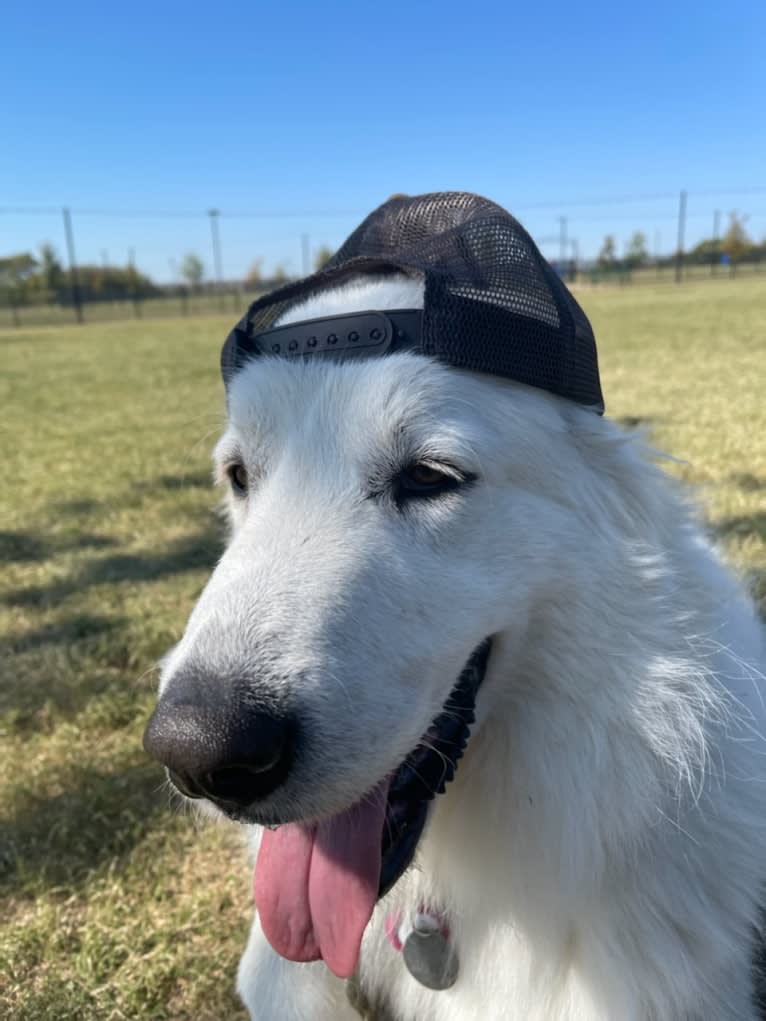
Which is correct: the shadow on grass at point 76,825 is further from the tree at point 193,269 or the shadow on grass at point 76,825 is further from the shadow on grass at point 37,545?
the tree at point 193,269

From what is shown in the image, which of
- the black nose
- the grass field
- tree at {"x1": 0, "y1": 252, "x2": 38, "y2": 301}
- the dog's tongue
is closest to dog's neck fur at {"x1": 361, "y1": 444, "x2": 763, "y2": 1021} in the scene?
the dog's tongue

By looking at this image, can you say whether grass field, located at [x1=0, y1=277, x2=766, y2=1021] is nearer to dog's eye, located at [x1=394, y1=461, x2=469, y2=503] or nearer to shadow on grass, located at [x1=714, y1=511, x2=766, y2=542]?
shadow on grass, located at [x1=714, y1=511, x2=766, y2=542]

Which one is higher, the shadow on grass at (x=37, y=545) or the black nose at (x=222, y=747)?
the black nose at (x=222, y=747)

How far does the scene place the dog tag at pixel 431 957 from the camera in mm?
1798

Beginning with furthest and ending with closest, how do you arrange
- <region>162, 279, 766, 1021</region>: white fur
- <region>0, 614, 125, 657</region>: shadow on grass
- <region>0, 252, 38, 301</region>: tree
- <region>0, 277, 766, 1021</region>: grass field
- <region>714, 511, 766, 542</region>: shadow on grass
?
<region>0, 252, 38, 301</region>: tree
<region>714, 511, 766, 542</region>: shadow on grass
<region>0, 614, 125, 657</region>: shadow on grass
<region>0, 277, 766, 1021</region>: grass field
<region>162, 279, 766, 1021</region>: white fur

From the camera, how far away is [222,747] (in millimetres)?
1232

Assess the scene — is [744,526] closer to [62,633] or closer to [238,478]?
[238,478]

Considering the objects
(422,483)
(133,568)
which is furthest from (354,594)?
(133,568)

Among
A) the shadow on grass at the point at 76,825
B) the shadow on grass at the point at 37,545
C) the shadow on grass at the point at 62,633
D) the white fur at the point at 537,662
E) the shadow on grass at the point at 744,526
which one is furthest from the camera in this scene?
the shadow on grass at the point at 37,545

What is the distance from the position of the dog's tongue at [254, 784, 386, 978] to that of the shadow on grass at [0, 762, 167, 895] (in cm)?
108

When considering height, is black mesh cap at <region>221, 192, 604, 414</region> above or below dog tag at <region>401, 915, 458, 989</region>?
above

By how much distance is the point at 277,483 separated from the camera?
1.66m

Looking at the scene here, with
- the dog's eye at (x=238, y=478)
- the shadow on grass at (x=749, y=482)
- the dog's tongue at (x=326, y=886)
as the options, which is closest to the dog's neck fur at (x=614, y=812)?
the dog's tongue at (x=326, y=886)

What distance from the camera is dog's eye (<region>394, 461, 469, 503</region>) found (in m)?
1.59
